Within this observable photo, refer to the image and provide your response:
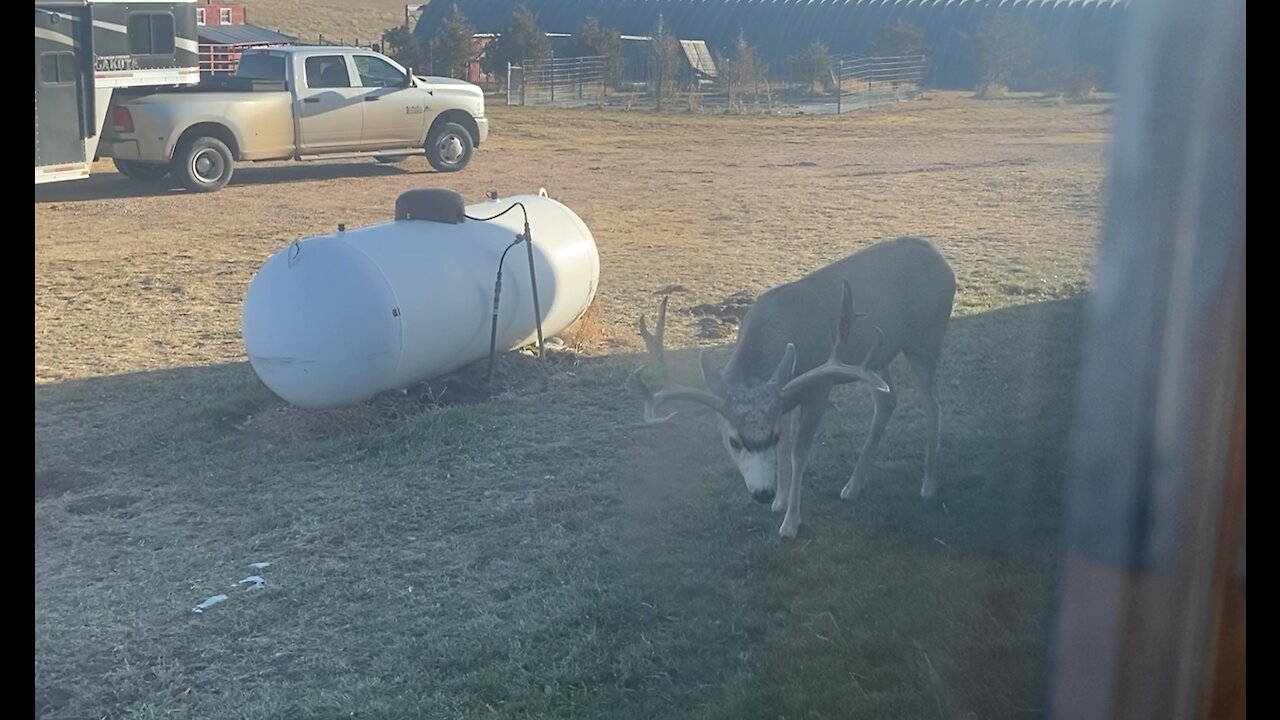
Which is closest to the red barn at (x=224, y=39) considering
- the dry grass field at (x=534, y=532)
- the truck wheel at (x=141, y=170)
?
the truck wheel at (x=141, y=170)

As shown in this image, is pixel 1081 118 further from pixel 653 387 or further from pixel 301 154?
pixel 653 387

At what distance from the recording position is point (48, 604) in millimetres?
6090

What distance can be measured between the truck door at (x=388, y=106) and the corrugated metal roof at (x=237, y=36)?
9775 mm

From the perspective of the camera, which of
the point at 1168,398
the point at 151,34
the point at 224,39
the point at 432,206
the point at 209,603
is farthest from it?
the point at 224,39

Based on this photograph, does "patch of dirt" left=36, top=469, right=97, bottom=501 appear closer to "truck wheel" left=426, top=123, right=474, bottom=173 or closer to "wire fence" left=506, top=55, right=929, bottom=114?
"truck wheel" left=426, top=123, right=474, bottom=173

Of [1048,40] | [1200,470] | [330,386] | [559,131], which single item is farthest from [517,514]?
[1048,40]

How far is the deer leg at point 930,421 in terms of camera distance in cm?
730

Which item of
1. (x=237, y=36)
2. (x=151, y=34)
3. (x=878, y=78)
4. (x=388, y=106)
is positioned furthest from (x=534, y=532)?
(x=878, y=78)

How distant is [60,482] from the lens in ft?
25.5

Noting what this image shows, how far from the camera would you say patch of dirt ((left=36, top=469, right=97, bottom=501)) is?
7.60m

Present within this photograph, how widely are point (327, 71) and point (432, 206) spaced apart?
1173cm

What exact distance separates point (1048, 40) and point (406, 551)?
31.1 m

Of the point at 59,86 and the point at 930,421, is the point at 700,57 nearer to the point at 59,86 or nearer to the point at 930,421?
the point at 59,86

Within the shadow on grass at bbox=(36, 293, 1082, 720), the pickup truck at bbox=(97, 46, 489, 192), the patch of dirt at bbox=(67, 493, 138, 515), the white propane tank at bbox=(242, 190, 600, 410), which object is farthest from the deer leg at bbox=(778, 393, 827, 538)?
the pickup truck at bbox=(97, 46, 489, 192)
